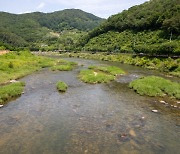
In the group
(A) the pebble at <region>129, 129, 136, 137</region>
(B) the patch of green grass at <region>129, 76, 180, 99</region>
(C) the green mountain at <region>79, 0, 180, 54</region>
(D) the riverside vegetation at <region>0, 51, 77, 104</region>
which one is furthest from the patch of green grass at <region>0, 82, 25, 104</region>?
(C) the green mountain at <region>79, 0, 180, 54</region>

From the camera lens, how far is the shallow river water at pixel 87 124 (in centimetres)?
1959

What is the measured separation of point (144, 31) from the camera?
117062 millimetres

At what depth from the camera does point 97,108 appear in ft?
97.9

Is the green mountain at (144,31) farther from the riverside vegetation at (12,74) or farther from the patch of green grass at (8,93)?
the patch of green grass at (8,93)

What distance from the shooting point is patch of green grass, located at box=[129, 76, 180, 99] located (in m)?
35.7

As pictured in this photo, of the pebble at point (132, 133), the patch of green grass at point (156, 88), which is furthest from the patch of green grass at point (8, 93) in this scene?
the patch of green grass at point (156, 88)

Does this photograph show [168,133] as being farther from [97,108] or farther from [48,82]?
[48,82]

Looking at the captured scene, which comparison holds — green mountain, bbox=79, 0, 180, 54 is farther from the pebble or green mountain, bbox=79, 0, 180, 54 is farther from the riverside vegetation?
the pebble

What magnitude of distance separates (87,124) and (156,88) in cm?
1713

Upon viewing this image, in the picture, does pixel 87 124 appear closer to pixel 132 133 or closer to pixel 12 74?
pixel 132 133

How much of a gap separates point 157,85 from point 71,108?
16413mm

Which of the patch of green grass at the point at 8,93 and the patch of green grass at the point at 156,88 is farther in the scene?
the patch of green grass at the point at 156,88

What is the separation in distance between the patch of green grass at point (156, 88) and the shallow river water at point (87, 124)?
165 centimetres

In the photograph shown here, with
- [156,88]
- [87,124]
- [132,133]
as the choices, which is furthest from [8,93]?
[156,88]
